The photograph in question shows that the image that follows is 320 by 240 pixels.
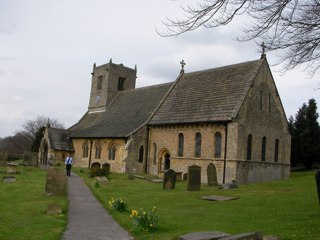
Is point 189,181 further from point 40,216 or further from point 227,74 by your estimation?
point 227,74

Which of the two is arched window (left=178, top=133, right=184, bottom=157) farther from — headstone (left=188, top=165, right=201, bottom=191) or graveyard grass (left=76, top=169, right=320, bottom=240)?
graveyard grass (left=76, top=169, right=320, bottom=240)

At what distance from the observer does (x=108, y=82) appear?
47062 millimetres

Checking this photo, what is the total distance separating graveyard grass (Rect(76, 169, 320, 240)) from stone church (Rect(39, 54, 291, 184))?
301 inches

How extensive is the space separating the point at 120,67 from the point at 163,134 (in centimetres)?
1775

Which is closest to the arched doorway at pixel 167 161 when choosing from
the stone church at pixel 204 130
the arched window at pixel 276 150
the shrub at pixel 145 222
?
the stone church at pixel 204 130

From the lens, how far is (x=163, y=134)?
111 feet

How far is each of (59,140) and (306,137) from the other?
30233 millimetres

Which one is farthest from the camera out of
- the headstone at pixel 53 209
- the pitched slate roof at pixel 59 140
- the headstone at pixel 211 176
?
the pitched slate roof at pixel 59 140

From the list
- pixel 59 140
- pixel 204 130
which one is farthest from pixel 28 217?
pixel 59 140

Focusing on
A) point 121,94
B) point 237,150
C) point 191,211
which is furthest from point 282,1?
point 121,94

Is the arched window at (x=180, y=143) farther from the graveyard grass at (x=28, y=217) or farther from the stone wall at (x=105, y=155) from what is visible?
the graveyard grass at (x=28, y=217)

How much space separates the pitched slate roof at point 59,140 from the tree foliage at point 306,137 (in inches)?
1097

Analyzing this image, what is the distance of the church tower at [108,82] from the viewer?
4728cm

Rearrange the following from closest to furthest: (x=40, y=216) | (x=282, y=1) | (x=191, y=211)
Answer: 1. (x=282, y=1)
2. (x=40, y=216)
3. (x=191, y=211)
